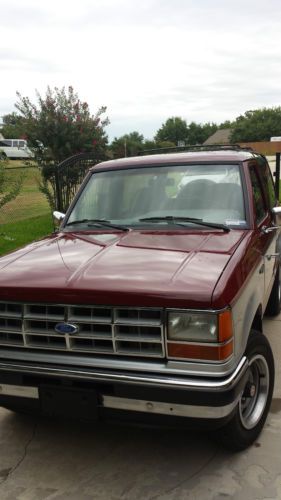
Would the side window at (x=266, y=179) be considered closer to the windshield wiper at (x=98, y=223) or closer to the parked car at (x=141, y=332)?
the parked car at (x=141, y=332)

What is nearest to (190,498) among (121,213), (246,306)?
(246,306)

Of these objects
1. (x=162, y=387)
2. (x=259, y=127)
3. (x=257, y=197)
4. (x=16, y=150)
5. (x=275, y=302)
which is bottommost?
(x=275, y=302)

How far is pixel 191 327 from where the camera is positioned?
8.06 ft

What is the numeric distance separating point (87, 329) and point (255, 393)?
123 centimetres

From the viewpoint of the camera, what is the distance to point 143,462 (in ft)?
9.62

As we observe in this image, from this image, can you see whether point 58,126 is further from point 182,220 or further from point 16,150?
point 16,150

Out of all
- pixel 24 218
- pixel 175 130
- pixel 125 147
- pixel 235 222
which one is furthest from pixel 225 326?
pixel 175 130


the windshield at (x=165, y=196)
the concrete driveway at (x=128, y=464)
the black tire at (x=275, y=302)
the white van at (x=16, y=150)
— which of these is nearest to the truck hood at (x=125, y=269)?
the windshield at (x=165, y=196)

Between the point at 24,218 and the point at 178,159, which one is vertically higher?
the point at 178,159

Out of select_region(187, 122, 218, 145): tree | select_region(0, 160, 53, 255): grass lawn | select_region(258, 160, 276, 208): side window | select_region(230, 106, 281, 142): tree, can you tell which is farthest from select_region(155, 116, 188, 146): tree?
select_region(258, 160, 276, 208): side window

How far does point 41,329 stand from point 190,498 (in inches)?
46.5

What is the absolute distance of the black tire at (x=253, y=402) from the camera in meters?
2.83

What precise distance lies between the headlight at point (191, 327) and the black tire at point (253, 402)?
1.66 ft

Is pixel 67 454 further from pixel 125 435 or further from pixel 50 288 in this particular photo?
pixel 50 288
